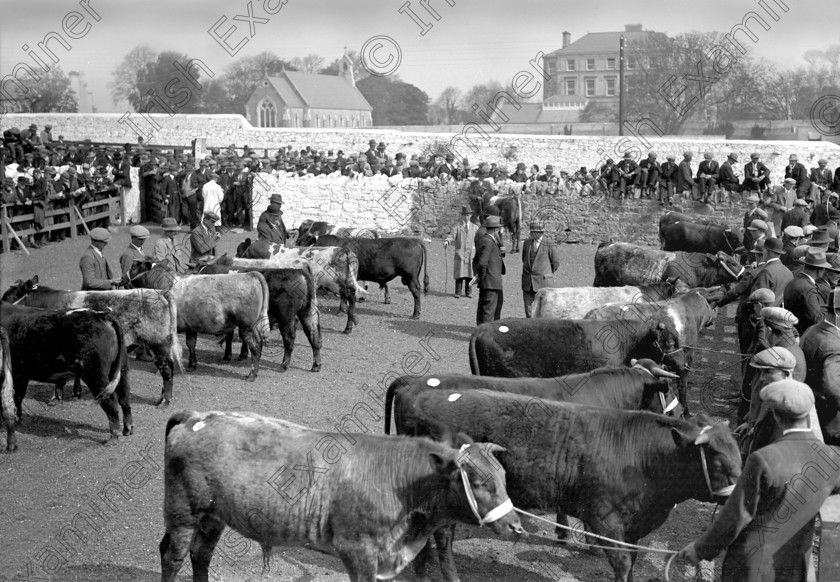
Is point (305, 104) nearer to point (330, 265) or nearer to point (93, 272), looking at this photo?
point (330, 265)

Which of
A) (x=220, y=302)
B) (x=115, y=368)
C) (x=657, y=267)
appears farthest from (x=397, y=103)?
(x=115, y=368)

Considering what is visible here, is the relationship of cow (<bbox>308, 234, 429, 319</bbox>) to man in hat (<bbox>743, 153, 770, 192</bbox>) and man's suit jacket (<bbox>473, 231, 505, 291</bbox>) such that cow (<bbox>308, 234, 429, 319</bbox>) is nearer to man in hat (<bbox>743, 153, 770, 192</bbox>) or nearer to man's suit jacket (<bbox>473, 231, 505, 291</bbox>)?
man's suit jacket (<bbox>473, 231, 505, 291</bbox>)

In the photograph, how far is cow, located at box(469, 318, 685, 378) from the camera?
28.5 feet

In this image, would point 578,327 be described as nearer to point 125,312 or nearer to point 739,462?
point 739,462

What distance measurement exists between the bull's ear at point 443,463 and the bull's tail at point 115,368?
4.60m

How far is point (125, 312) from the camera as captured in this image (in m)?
10.0

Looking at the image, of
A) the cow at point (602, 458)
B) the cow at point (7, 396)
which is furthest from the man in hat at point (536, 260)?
the cow at point (7, 396)

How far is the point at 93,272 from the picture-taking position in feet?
35.4

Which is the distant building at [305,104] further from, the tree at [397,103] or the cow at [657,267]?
the cow at [657,267]

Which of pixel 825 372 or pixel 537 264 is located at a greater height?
pixel 537 264

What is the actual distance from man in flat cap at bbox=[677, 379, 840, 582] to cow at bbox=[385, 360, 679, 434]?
242 cm

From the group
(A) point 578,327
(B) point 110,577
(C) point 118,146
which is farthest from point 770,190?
(C) point 118,146

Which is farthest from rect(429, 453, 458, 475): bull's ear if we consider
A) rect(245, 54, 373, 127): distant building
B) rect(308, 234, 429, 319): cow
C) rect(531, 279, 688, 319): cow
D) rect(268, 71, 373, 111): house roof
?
rect(268, 71, 373, 111): house roof

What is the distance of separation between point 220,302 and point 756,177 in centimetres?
1519
